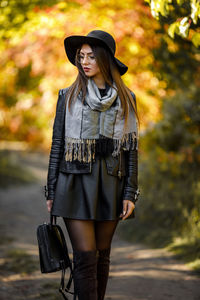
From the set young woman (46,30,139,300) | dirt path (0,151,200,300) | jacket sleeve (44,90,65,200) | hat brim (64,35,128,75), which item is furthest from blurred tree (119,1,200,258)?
jacket sleeve (44,90,65,200)

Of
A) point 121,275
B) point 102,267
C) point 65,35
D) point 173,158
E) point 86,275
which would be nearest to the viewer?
point 86,275

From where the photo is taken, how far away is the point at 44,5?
536cm

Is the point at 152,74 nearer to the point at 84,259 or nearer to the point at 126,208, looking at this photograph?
the point at 126,208

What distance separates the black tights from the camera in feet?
8.36

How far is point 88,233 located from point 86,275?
240 mm

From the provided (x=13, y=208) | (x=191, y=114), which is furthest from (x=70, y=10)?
(x=13, y=208)

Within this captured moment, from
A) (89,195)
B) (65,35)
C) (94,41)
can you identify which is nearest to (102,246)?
(89,195)

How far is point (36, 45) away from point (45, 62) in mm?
658

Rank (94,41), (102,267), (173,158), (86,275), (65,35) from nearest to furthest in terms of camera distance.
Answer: (86,275), (94,41), (102,267), (173,158), (65,35)

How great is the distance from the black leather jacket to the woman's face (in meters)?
0.19

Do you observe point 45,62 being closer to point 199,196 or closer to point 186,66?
point 186,66

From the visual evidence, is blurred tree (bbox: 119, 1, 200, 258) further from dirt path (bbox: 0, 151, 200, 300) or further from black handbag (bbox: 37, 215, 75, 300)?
black handbag (bbox: 37, 215, 75, 300)

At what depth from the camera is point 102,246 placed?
2.71 metres

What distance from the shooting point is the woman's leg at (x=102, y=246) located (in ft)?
8.83
